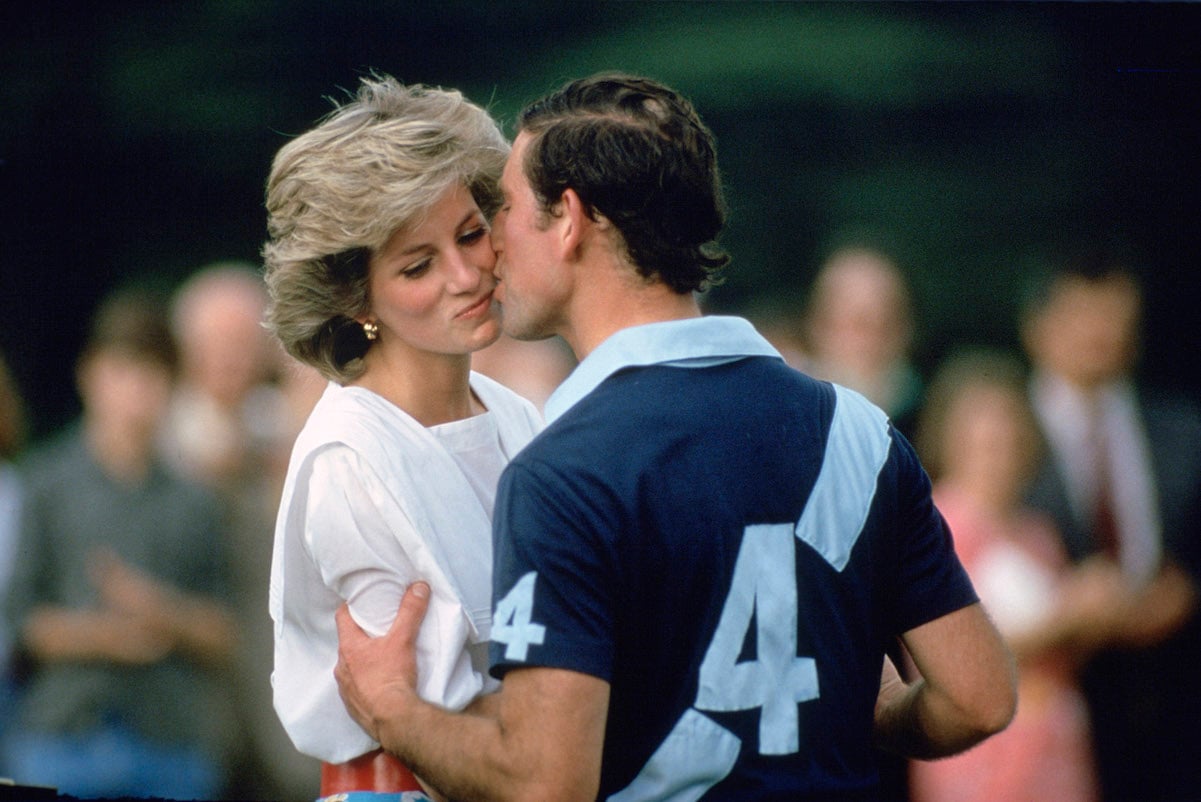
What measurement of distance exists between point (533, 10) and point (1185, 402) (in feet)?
6.79

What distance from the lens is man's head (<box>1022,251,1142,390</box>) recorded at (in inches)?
154

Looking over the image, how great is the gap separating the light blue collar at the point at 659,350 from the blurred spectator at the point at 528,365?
2237 mm

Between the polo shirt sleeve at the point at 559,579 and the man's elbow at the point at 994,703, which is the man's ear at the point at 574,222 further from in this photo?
the man's elbow at the point at 994,703

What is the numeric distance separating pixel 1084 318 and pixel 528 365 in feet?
4.99

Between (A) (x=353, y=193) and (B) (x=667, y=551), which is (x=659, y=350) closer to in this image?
(B) (x=667, y=551)

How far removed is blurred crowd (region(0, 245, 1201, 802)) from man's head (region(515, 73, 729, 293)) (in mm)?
1989

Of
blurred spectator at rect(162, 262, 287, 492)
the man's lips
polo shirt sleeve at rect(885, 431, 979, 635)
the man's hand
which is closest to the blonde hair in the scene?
the man's lips

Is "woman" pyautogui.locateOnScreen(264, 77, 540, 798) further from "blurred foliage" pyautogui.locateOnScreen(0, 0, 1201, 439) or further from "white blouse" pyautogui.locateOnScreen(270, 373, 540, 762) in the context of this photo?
"blurred foliage" pyautogui.locateOnScreen(0, 0, 1201, 439)

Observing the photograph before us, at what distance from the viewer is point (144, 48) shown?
4.01m

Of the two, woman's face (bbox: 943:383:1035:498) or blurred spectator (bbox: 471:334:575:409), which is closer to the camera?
woman's face (bbox: 943:383:1035:498)

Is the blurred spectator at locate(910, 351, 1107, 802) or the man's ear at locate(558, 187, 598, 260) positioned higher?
the man's ear at locate(558, 187, 598, 260)

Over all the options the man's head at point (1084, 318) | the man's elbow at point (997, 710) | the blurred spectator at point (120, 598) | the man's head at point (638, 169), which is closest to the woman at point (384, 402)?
the man's head at point (638, 169)

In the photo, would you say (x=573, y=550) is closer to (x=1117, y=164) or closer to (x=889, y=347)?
(x=889, y=347)

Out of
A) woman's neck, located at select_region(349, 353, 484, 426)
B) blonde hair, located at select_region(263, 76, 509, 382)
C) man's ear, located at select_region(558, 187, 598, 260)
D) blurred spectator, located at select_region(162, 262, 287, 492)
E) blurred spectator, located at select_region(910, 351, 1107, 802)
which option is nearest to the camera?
man's ear, located at select_region(558, 187, 598, 260)
